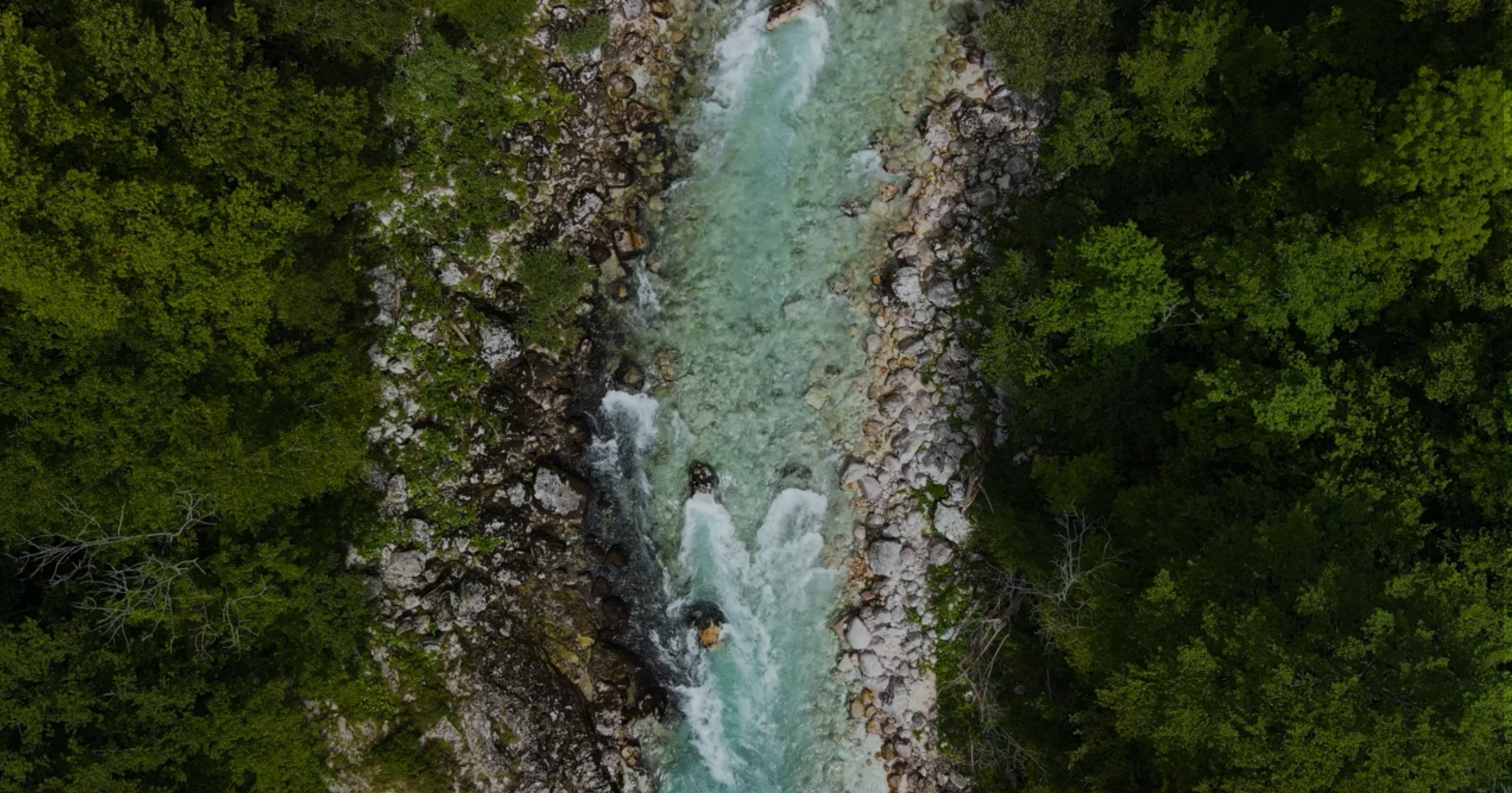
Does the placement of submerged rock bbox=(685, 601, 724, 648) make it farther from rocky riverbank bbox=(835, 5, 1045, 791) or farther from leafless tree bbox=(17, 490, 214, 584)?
leafless tree bbox=(17, 490, 214, 584)

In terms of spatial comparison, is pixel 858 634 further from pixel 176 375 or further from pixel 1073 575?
pixel 176 375

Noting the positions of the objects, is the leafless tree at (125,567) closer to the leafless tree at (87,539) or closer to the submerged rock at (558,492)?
the leafless tree at (87,539)

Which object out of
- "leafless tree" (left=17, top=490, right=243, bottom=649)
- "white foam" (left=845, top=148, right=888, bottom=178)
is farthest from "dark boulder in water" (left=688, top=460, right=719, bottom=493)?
"leafless tree" (left=17, top=490, right=243, bottom=649)

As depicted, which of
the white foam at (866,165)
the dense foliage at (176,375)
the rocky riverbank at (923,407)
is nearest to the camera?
the dense foliage at (176,375)

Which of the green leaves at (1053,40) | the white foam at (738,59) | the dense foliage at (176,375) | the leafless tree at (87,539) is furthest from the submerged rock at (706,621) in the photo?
the green leaves at (1053,40)

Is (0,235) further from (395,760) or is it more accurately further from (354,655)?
(395,760)

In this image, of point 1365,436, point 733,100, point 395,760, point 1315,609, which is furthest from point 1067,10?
point 395,760
